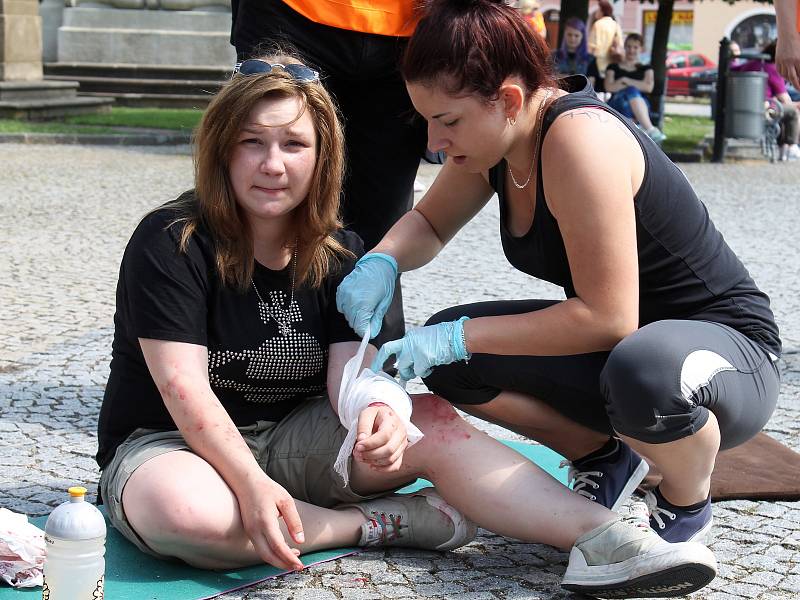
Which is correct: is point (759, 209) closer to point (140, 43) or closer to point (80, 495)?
point (80, 495)

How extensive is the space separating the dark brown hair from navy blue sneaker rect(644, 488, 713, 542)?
934mm

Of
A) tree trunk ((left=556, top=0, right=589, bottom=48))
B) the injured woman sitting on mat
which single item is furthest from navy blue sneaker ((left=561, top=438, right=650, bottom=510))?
tree trunk ((left=556, top=0, right=589, bottom=48))

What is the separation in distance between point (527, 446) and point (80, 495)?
1651 mm

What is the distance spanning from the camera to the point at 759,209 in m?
9.31

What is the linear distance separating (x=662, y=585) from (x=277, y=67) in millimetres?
1354

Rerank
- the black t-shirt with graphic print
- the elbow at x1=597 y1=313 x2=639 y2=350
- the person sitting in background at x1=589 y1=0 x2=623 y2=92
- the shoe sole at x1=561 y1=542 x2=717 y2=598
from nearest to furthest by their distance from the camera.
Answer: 1. the shoe sole at x1=561 y1=542 x2=717 y2=598
2. the elbow at x1=597 y1=313 x2=639 y2=350
3. the black t-shirt with graphic print
4. the person sitting in background at x1=589 y1=0 x2=623 y2=92

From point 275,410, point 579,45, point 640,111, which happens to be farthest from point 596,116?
point 579,45

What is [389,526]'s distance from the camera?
8.99 ft

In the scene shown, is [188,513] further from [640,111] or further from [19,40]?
[19,40]

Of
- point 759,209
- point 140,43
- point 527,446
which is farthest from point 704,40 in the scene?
point 527,446

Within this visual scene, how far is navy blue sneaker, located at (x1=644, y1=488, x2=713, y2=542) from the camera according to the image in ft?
8.49

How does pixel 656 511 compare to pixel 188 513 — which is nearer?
pixel 188 513

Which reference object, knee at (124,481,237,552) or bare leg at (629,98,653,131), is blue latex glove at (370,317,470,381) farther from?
bare leg at (629,98,653,131)

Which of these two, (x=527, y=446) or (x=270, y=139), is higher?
(x=270, y=139)
